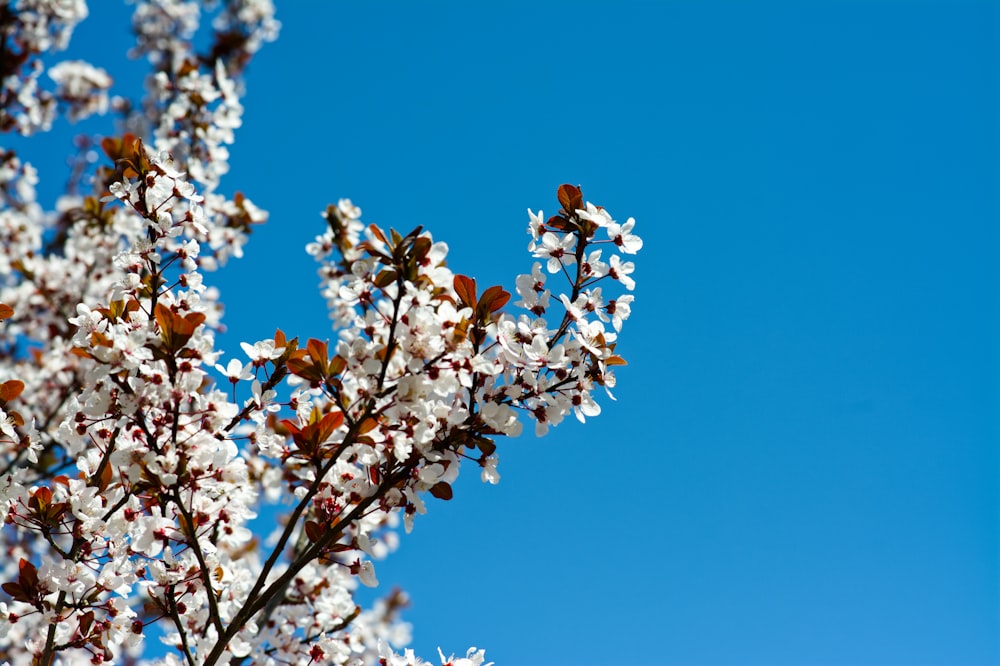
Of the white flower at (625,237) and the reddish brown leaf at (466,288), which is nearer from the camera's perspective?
the reddish brown leaf at (466,288)

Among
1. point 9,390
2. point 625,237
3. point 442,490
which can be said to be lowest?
point 442,490

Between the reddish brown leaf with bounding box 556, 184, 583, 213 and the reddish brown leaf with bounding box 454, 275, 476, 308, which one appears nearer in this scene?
the reddish brown leaf with bounding box 454, 275, 476, 308

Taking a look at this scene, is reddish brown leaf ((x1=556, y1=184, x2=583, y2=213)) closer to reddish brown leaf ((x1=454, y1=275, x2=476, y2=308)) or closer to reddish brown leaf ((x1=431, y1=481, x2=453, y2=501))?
reddish brown leaf ((x1=454, y1=275, x2=476, y2=308))

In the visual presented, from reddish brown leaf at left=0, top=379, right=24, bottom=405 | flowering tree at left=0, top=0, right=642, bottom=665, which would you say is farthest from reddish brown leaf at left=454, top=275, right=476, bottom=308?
reddish brown leaf at left=0, top=379, right=24, bottom=405

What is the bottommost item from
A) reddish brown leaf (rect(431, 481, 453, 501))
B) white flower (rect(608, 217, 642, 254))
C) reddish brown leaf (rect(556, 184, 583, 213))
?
reddish brown leaf (rect(431, 481, 453, 501))

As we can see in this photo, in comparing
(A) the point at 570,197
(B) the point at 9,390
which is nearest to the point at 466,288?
(A) the point at 570,197

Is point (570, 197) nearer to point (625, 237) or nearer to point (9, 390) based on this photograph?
point (625, 237)

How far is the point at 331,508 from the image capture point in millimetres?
2646

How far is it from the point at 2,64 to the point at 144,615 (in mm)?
4790

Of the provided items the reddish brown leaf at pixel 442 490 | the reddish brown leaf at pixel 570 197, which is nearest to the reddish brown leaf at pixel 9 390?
the reddish brown leaf at pixel 442 490

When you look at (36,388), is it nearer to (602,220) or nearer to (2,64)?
(2,64)

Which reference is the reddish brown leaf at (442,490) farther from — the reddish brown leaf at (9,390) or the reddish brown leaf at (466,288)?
the reddish brown leaf at (9,390)

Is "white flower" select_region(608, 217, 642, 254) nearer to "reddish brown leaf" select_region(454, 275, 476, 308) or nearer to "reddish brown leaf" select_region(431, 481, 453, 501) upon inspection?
"reddish brown leaf" select_region(454, 275, 476, 308)

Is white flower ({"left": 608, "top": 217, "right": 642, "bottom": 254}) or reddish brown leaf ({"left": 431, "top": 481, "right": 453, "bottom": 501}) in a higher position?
white flower ({"left": 608, "top": 217, "right": 642, "bottom": 254})
